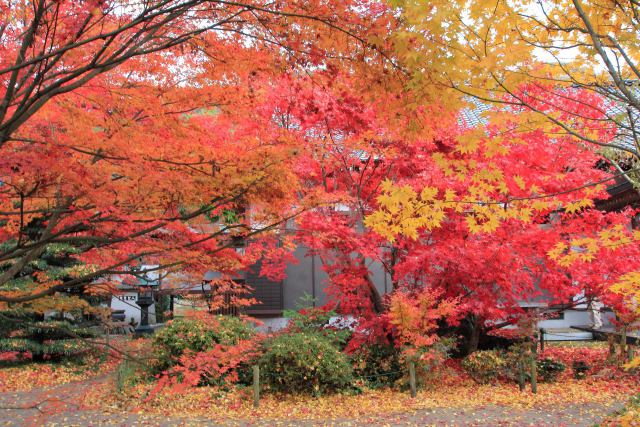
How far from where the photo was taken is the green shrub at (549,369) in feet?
34.0

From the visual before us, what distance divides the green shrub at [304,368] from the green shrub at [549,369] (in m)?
3.93

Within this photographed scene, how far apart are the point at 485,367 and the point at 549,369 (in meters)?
1.40

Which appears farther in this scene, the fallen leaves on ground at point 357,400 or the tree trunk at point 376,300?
the tree trunk at point 376,300

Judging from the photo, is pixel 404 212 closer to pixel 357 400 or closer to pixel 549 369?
pixel 357 400

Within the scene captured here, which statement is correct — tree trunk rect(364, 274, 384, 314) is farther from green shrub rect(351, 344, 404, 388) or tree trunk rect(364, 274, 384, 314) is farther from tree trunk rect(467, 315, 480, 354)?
tree trunk rect(467, 315, 480, 354)

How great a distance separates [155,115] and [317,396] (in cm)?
623

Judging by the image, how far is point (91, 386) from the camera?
10.7m

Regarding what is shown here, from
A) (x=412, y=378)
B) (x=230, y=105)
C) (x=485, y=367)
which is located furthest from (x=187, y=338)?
(x=230, y=105)

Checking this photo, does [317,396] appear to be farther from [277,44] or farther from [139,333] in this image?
[139,333]

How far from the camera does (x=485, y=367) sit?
1030cm

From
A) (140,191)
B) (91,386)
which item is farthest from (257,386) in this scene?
(140,191)

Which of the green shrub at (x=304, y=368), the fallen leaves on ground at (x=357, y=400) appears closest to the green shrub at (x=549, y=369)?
the fallen leaves on ground at (x=357, y=400)

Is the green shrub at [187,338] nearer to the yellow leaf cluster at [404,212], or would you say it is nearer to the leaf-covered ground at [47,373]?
the leaf-covered ground at [47,373]

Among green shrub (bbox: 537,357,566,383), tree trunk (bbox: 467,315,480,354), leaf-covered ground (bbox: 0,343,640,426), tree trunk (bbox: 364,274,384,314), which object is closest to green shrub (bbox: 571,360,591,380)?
leaf-covered ground (bbox: 0,343,640,426)
